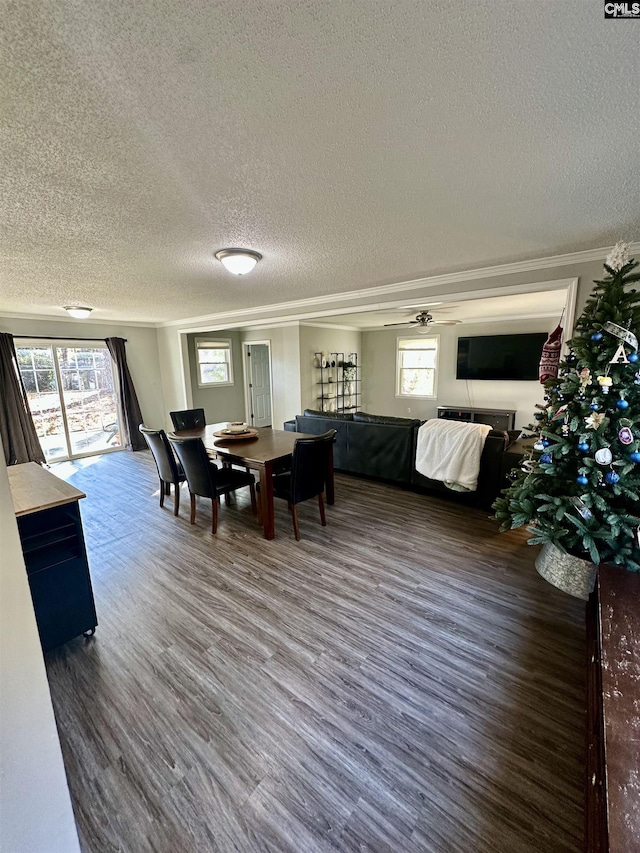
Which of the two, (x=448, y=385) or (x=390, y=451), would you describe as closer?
(x=390, y=451)

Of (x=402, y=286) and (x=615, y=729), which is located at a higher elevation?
(x=402, y=286)

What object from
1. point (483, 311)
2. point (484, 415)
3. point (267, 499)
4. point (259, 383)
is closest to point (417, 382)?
point (484, 415)

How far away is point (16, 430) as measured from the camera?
4996 millimetres

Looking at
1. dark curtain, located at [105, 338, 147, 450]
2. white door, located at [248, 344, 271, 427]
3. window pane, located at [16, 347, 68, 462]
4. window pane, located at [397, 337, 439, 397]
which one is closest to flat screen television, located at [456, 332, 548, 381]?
window pane, located at [397, 337, 439, 397]

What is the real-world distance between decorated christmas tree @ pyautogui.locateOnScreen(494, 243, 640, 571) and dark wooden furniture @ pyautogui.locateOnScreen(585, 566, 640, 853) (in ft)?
1.57

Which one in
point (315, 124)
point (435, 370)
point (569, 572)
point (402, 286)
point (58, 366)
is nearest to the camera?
point (315, 124)

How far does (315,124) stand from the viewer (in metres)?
1.21

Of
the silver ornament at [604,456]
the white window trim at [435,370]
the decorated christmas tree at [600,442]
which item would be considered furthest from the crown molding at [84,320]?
the silver ornament at [604,456]

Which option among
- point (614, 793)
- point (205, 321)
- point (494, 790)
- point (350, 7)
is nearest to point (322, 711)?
point (494, 790)

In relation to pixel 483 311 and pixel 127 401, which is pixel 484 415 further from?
pixel 127 401

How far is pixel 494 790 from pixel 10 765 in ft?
A: 5.13

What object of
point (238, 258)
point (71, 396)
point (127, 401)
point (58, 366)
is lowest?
point (127, 401)

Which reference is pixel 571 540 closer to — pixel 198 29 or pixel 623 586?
pixel 623 586

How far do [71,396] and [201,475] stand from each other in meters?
4.14
